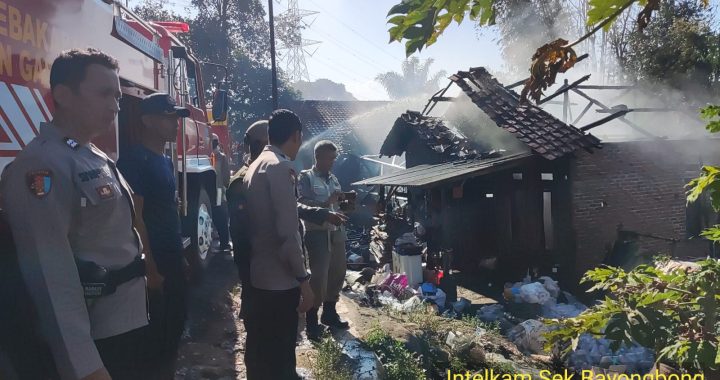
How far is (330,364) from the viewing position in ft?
12.5

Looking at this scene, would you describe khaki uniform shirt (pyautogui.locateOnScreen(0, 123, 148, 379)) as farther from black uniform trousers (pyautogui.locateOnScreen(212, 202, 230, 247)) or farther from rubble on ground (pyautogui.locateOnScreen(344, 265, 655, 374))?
black uniform trousers (pyautogui.locateOnScreen(212, 202, 230, 247))

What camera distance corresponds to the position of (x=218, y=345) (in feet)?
14.9

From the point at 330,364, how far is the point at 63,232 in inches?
103

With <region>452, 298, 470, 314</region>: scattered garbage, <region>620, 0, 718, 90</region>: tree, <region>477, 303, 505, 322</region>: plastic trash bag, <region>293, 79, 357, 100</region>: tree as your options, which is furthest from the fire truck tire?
<region>293, 79, 357, 100</region>: tree

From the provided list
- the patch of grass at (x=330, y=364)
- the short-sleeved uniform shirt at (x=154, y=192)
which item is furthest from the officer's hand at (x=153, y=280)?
the patch of grass at (x=330, y=364)

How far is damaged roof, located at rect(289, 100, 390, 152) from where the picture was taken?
2247 cm

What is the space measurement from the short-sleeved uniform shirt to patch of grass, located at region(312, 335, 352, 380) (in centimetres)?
142

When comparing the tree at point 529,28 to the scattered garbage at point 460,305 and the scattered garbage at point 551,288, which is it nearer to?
the scattered garbage at point 551,288

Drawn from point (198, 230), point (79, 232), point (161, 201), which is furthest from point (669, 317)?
point (198, 230)

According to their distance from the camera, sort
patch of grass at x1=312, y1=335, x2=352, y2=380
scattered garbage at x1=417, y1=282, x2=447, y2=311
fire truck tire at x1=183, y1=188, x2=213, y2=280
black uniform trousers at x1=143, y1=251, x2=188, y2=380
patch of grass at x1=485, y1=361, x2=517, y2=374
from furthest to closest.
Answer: scattered garbage at x1=417, y1=282, x2=447, y2=311
fire truck tire at x1=183, y1=188, x2=213, y2=280
patch of grass at x1=485, y1=361, x2=517, y2=374
patch of grass at x1=312, y1=335, x2=352, y2=380
black uniform trousers at x1=143, y1=251, x2=188, y2=380

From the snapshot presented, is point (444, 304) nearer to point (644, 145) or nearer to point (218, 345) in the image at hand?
point (218, 345)

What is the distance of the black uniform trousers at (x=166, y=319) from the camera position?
246 cm

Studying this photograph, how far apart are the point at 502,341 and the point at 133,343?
5098 millimetres

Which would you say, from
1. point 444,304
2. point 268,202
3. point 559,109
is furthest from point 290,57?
point 268,202
